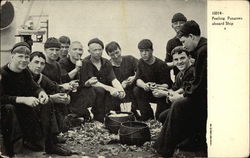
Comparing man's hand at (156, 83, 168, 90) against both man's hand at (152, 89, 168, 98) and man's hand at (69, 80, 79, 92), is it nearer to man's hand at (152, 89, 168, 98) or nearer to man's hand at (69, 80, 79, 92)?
man's hand at (152, 89, 168, 98)

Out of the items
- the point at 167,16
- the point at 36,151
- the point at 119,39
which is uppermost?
the point at 167,16

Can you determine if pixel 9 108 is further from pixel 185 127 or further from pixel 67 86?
pixel 185 127

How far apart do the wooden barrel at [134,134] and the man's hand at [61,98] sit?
40cm

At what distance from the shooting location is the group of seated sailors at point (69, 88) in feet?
7.37

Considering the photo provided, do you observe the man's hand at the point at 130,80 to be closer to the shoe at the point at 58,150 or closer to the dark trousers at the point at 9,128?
the shoe at the point at 58,150

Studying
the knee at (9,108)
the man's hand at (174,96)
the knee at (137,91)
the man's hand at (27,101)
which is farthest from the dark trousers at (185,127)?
the knee at (9,108)

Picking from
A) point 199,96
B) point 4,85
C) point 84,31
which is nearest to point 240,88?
point 199,96

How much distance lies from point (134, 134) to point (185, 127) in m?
0.33

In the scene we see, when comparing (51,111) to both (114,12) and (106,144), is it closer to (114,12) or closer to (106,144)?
(106,144)

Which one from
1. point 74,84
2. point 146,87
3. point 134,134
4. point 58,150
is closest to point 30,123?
point 58,150

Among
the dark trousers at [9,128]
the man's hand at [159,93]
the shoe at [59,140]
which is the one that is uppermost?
the man's hand at [159,93]

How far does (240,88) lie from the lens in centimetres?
218

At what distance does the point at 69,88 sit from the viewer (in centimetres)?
229

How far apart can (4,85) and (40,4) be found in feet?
1.93
